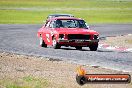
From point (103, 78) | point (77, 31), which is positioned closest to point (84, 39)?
point (77, 31)

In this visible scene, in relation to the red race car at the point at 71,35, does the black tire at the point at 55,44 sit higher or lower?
lower

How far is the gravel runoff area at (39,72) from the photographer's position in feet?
39.1

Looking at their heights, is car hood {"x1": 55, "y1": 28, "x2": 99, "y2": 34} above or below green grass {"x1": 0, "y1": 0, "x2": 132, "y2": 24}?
above

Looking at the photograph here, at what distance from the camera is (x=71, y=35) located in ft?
74.9

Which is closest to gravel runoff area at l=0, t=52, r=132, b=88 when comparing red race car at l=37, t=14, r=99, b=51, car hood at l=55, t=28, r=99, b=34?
red race car at l=37, t=14, r=99, b=51

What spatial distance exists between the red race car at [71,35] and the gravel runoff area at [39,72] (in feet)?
12.6

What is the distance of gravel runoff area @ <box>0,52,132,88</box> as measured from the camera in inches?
469

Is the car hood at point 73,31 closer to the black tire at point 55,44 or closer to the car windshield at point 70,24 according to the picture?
the black tire at point 55,44

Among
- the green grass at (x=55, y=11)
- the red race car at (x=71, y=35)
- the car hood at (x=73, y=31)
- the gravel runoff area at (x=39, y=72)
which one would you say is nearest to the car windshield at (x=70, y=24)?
the red race car at (x=71, y=35)

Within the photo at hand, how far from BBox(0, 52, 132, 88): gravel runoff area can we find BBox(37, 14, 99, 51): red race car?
3.85 meters

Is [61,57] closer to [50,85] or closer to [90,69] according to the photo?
[90,69]

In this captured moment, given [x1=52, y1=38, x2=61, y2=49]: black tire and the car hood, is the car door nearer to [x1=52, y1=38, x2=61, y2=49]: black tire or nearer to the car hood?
[x1=52, y1=38, x2=61, y2=49]: black tire

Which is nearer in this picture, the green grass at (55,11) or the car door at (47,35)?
the car door at (47,35)

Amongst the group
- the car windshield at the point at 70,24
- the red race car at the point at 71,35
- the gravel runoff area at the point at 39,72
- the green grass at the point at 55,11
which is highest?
the gravel runoff area at the point at 39,72
